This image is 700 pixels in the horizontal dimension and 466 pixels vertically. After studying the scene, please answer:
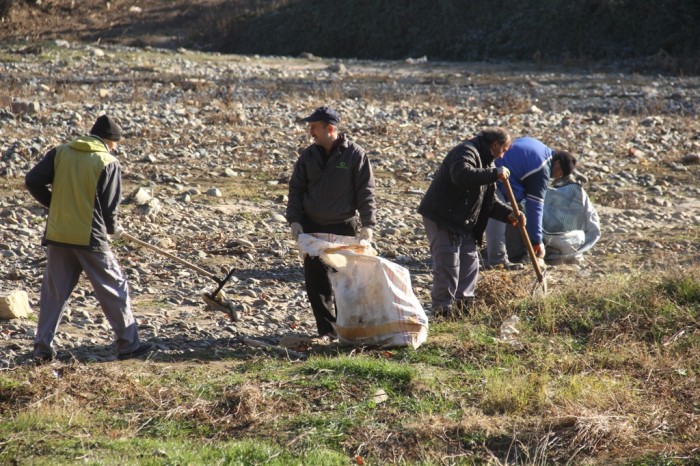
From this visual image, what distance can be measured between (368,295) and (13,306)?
8.10ft

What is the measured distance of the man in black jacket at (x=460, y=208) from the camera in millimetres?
6449

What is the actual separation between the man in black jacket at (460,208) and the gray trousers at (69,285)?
2206mm

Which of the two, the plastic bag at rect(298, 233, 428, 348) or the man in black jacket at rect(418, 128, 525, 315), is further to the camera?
the man in black jacket at rect(418, 128, 525, 315)

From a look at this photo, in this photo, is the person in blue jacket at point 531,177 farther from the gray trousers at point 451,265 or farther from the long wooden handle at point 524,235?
the gray trousers at point 451,265

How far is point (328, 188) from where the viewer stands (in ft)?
20.3

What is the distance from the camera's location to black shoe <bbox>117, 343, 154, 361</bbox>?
19.5 feet

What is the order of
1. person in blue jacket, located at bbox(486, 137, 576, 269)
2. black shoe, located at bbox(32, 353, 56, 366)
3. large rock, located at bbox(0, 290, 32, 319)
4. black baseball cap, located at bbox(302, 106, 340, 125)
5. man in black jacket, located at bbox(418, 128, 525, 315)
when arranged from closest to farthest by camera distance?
black shoe, located at bbox(32, 353, 56, 366) → black baseball cap, located at bbox(302, 106, 340, 125) → man in black jacket, located at bbox(418, 128, 525, 315) → large rock, located at bbox(0, 290, 32, 319) → person in blue jacket, located at bbox(486, 137, 576, 269)

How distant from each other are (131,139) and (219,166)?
178cm

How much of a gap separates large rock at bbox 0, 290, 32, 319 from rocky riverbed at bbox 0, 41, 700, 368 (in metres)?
0.08

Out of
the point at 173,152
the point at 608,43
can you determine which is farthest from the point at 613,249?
the point at 608,43

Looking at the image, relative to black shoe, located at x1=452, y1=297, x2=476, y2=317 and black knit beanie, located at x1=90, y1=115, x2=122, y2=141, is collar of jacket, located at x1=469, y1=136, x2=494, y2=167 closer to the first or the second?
black shoe, located at x1=452, y1=297, x2=476, y2=317

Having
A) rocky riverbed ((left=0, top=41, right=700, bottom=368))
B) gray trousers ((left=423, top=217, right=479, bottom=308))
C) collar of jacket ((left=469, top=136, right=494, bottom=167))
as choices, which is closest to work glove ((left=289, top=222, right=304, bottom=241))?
rocky riverbed ((left=0, top=41, right=700, bottom=368))

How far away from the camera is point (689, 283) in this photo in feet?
23.0

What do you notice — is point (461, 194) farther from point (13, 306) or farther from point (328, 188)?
point (13, 306)
